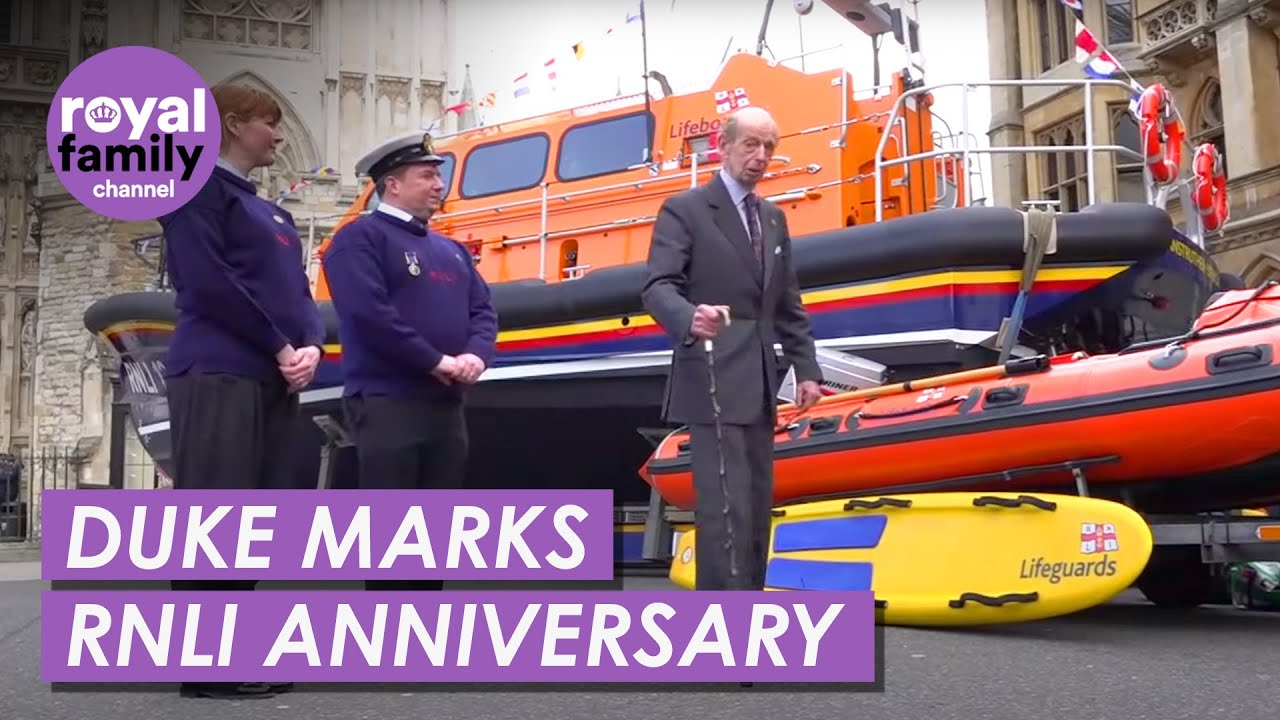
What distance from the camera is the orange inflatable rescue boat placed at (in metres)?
4.39

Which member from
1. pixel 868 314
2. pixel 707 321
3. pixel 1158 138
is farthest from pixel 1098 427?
pixel 1158 138

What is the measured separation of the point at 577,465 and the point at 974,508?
394 centimetres

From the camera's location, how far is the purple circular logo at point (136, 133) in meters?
3.12

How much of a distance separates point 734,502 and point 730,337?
415 mm

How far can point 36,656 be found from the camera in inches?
145

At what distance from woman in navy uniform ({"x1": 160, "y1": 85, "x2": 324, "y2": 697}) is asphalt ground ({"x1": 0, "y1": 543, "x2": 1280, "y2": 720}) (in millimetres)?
286

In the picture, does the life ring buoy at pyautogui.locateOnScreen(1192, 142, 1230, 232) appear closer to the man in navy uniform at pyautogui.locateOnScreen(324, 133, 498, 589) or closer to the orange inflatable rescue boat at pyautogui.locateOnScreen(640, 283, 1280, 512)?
the orange inflatable rescue boat at pyautogui.locateOnScreen(640, 283, 1280, 512)

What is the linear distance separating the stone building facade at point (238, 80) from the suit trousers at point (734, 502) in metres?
22.1

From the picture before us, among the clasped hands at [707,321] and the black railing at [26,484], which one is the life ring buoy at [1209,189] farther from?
the black railing at [26,484]

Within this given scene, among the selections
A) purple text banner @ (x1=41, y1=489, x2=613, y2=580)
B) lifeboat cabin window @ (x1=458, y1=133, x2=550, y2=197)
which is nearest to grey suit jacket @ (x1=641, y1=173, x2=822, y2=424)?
purple text banner @ (x1=41, y1=489, x2=613, y2=580)

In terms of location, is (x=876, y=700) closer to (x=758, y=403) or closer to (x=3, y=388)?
(x=758, y=403)

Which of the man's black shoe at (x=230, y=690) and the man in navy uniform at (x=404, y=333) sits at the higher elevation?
the man in navy uniform at (x=404, y=333)

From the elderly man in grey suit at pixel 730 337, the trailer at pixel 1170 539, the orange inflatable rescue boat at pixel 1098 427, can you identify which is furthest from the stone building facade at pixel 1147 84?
the elderly man in grey suit at pixel 730 337

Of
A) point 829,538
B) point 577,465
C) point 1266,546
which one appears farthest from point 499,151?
point 1266,546
